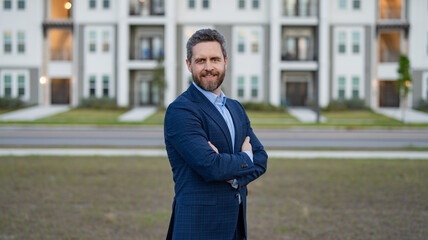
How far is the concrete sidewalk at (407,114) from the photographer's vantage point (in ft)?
95.3

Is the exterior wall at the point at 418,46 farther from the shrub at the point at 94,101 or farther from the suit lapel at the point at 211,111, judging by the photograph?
the suit lapel at the point at 211,111

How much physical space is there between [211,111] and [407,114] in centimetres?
3129

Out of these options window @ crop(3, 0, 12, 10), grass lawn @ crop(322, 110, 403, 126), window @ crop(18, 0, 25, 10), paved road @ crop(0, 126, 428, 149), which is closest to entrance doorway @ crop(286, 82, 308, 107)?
grass lawn @ crop(322, 110, 403, 126)

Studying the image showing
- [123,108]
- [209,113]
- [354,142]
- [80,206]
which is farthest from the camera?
[123,108]

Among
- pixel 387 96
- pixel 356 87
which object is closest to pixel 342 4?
pixel 356 87

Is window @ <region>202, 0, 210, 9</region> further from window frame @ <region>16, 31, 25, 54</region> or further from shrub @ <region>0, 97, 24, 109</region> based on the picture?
shrub @ <region>0, 97, 24, 109</region>

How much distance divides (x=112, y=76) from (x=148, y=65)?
10.4ft

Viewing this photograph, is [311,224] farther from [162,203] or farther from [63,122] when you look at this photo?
[63,122]

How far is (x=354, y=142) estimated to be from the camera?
18109mm

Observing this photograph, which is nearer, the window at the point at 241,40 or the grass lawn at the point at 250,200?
the grass lawn at the point at 250,200

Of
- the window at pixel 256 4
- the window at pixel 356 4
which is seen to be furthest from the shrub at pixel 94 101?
the window at pixel 356 4

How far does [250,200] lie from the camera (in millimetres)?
8422

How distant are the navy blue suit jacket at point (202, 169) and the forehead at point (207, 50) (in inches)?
10.2

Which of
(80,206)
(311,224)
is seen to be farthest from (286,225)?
(80,206)
